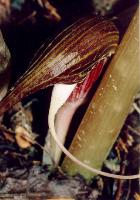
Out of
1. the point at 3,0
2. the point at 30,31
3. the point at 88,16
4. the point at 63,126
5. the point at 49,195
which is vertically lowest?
the point at 49,195

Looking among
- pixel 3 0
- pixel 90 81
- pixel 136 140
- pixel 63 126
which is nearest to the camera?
pixel 90 81

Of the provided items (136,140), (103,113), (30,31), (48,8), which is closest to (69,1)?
(48,8)

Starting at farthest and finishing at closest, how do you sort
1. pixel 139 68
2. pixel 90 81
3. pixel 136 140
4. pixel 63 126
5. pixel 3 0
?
→ pixel 3 0 < pixel 136 140 < pixel 63 126 < pixel 90 81 < pixel 139 68

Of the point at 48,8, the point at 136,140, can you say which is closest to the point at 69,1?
the point at 48,8

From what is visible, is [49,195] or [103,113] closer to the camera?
[103,113]

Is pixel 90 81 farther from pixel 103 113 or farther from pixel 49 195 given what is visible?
pixel 49 195

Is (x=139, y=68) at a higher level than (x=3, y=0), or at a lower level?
lower

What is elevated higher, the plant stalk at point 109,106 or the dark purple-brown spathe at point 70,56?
the dark purple-brown spathe at point 70,56

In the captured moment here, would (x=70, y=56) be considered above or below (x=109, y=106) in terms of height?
above

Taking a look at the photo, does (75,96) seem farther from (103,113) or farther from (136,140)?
(136,140)

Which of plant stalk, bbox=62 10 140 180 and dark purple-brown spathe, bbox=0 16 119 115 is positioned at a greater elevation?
dark purple-brown spathe, bbox=0 16 119 115
